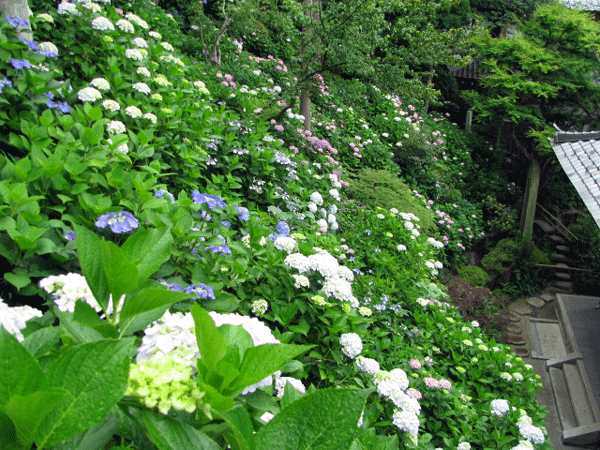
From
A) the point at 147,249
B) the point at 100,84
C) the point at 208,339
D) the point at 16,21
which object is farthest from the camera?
the point at 100,84

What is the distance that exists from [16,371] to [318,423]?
13.1 inches

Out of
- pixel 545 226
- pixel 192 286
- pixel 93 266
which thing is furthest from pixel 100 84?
pixel 545 226

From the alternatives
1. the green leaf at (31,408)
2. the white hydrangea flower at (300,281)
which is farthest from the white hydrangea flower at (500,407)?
the green leaf at (31,408)

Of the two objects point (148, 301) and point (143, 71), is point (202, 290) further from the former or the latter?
point (143, 71)

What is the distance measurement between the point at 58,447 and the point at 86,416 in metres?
0.10

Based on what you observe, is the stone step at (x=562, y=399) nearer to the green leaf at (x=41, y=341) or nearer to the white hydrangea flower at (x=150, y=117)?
the white hydrangea flower at (x=150, y=117)

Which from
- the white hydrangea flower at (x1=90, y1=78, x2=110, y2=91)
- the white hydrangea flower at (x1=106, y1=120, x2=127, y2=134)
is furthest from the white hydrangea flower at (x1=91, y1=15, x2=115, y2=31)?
the white hydrangea flower at (x1=106, y1=120, x2=127, y2=134)

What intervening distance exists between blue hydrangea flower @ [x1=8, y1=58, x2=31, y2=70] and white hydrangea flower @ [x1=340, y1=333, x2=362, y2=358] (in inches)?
92.4

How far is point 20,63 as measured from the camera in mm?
2439

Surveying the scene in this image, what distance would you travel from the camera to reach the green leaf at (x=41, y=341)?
60 cm

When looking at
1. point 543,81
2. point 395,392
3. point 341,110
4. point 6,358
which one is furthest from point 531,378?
point 543,81

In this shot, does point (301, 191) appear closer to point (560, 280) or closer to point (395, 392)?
point (395, 392)

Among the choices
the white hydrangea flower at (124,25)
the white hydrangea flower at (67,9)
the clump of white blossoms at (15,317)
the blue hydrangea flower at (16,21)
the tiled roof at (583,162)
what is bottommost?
the clump of white blossoms at (15,317)

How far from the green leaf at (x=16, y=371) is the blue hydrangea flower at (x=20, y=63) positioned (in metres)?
2.56
